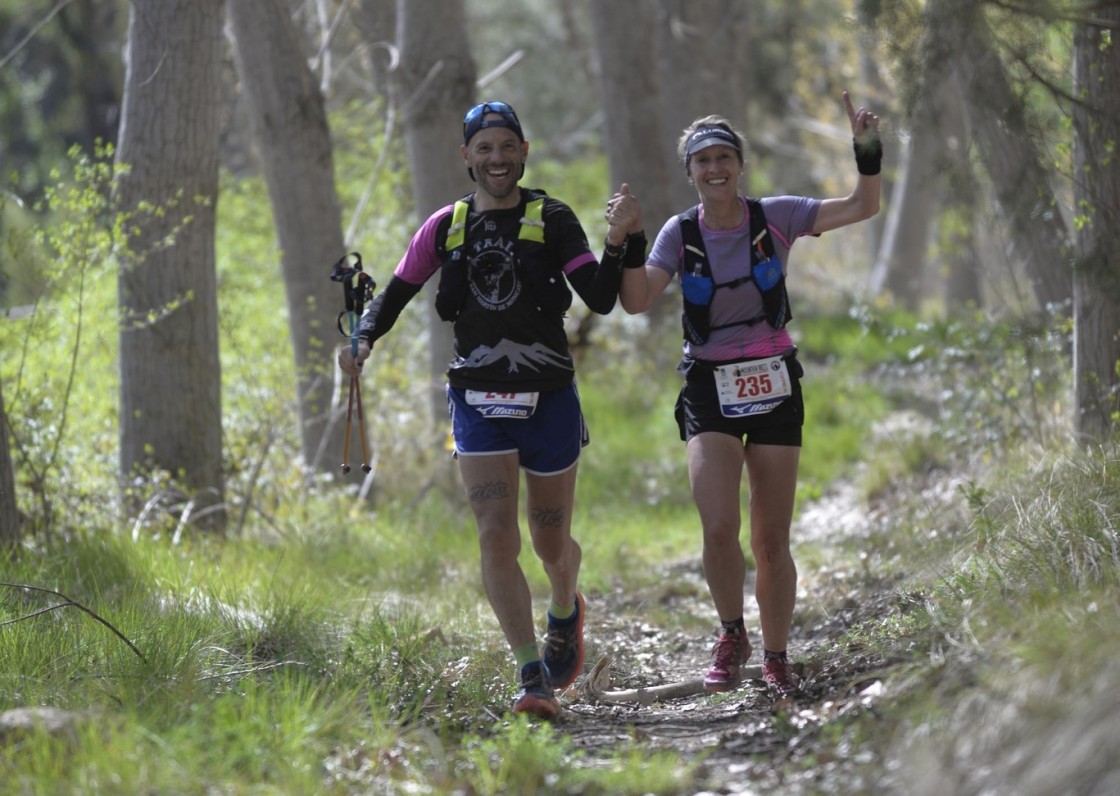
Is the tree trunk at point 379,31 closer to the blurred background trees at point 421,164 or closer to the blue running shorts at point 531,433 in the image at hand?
the blurred background trees at point 421,164

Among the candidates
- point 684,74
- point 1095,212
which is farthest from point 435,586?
point 684,74

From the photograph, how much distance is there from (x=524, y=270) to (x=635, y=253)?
44 cm

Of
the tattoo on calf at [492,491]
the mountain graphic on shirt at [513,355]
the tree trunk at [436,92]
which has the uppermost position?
Answer: the tree trunk at [436,92]

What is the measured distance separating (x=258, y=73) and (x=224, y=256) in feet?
19.4

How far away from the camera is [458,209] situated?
5738mm

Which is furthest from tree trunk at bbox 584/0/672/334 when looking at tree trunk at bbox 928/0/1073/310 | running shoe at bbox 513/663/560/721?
running shoe at bbox 513/663/560/721

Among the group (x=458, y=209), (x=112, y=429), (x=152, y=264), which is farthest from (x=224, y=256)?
(x=458, y=209)

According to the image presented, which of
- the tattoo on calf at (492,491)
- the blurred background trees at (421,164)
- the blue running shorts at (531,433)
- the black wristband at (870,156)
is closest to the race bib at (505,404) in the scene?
the blue running shorts at (531,433)

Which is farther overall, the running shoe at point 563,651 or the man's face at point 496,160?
the running shoe at point 563,651

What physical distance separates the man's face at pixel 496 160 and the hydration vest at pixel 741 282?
0.72 metres

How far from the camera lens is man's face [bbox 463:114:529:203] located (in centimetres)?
560

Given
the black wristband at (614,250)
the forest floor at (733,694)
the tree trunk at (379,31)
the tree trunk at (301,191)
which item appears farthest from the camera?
the tree trunk at (379,31)

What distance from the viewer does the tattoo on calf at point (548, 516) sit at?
5.75 m

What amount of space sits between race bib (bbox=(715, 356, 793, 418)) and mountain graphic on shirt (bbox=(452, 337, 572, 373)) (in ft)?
2.40
